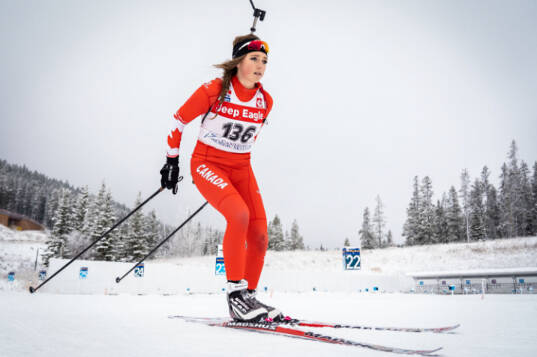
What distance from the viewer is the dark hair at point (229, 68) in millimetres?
2689

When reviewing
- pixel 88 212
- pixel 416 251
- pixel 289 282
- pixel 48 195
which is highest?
pixel 48 195

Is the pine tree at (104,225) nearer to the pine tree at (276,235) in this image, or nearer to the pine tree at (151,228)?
the pine tree at (151,228)

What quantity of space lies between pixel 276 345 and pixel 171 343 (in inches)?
19.2

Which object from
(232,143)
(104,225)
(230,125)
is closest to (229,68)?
(230,125)

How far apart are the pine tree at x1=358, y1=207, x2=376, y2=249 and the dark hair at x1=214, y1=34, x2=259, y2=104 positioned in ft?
174

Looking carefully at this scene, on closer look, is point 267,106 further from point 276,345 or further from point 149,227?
point 149,227

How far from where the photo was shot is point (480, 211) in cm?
4719

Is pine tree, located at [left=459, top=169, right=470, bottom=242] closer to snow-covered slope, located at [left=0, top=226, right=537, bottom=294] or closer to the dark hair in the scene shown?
snow-covered slope, located at [left=0, top=226, right=537, bottom=294]

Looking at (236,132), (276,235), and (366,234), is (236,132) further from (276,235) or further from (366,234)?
(366,234)

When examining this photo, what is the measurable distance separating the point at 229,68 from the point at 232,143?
673mm

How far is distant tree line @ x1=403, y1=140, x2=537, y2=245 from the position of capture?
4538 centimetres

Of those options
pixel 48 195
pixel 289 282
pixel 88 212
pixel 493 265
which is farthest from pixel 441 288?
pixel 48 195

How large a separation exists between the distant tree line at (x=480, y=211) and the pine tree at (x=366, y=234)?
18.3 feet

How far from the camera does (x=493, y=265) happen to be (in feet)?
92.8
